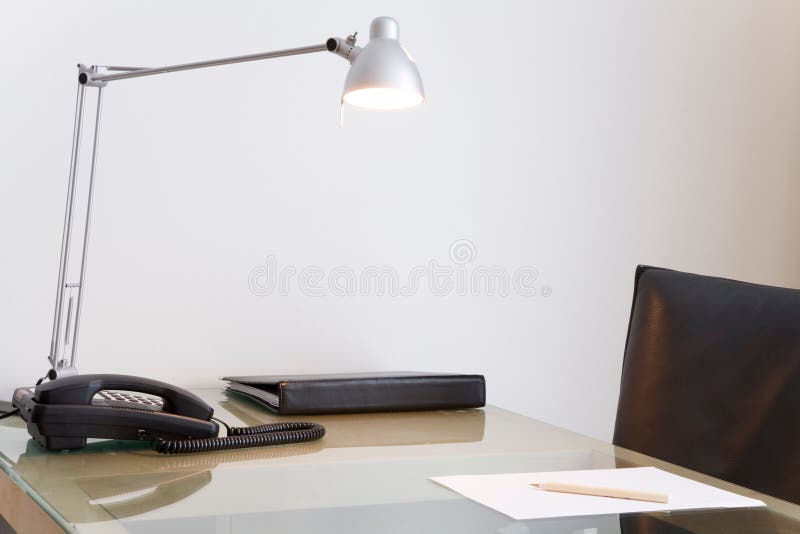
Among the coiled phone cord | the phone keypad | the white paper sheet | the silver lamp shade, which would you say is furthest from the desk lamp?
the white paper sheet

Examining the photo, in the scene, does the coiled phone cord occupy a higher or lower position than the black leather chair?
lower

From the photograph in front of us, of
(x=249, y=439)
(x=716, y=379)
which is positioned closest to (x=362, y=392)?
(x=249, y=439)

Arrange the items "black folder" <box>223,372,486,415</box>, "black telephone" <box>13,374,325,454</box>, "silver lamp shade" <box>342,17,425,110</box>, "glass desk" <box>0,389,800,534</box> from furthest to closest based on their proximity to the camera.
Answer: "black folder" <box>223,372,486,415</box> < "silver lamp shade" <box>342,17,425,110</box> < "black telephone" <box>13,374,325,454</box> < "glass desk" <box>0,389,800,534</box>

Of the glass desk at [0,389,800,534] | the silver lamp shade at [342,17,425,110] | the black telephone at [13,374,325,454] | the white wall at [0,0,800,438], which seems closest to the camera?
the glass desk at [0,389,800,534]

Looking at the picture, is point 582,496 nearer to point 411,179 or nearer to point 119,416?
point 119,416

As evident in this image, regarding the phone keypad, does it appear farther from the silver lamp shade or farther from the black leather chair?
the black leather chair

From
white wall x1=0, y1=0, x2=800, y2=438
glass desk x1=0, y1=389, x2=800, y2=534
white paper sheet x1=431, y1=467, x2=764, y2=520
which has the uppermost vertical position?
white wall x1=0, y1=0, x2=800, y2=438

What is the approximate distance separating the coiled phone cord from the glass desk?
1cm

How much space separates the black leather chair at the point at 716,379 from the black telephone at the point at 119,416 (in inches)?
23.1

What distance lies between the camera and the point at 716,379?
130 centimetres

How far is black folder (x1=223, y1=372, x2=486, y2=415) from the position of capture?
4.68 ft

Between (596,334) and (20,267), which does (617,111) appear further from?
(20,267)

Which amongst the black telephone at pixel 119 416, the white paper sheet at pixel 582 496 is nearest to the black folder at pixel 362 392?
the black telephone at pixel 119 416

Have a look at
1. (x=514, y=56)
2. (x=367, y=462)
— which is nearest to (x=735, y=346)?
(x=367, y=462)
